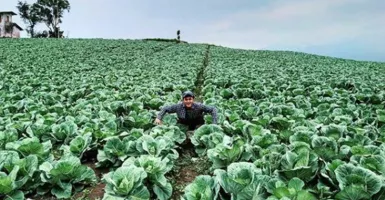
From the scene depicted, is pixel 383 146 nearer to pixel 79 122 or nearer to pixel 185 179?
pixel 185 179

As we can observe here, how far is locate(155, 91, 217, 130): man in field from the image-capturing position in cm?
827

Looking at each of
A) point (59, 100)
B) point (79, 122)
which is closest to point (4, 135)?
point (79, 122)

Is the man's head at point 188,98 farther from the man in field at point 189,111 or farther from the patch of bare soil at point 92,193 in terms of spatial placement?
the patch of bare soil at point 92,193

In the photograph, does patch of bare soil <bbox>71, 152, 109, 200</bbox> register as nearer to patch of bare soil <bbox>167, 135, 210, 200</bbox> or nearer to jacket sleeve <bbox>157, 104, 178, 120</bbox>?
patch of bare soil <bbox>167, 135, 210, 200</bbox>


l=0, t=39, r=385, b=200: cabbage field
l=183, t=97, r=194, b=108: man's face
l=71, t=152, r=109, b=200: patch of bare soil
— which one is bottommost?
l=71, t=152, r=109, b=200: patch of bare soil

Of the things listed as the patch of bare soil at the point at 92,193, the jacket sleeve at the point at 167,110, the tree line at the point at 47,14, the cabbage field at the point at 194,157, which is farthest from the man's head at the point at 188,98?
the tree line at the point at 47,14

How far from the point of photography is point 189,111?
848cm

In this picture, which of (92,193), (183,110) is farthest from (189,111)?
(92,193)

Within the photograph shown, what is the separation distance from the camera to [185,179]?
5863 mm

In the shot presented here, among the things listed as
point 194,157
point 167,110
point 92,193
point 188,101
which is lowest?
point 92,193

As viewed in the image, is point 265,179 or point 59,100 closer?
point 265,179

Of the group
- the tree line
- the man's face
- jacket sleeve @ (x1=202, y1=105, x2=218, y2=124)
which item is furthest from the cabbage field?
the tree line

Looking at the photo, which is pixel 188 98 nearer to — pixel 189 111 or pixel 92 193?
pixel 189 111

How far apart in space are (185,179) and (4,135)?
2915 mm
